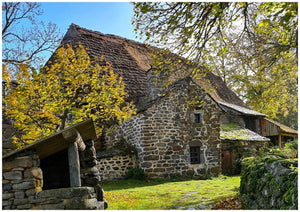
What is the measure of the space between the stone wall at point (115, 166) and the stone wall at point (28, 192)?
27.2 ft

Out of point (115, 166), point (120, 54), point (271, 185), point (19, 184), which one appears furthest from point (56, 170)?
point (120, 54)

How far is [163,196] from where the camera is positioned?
9.26m

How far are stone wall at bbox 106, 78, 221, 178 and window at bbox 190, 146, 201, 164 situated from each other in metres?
0.21

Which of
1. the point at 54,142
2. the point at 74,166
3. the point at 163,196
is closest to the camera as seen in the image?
the point at 54,142

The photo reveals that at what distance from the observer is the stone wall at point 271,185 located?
5.22 meters

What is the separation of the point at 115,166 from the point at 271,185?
8.56m

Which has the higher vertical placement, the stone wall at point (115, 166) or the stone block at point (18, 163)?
the stone block at point (18, 163)

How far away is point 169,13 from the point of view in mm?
6660

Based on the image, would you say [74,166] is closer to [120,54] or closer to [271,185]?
[271,185]

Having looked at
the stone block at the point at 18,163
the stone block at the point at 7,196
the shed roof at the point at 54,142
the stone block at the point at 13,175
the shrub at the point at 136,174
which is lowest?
the shrub at the point at 136,174

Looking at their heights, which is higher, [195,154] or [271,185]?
[271,185]

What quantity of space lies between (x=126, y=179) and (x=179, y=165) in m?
2.76

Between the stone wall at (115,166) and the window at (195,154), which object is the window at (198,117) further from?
the stone wall at (115,166)

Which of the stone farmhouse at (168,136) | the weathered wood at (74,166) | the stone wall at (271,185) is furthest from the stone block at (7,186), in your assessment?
the stone farmhouse at (168,136)
